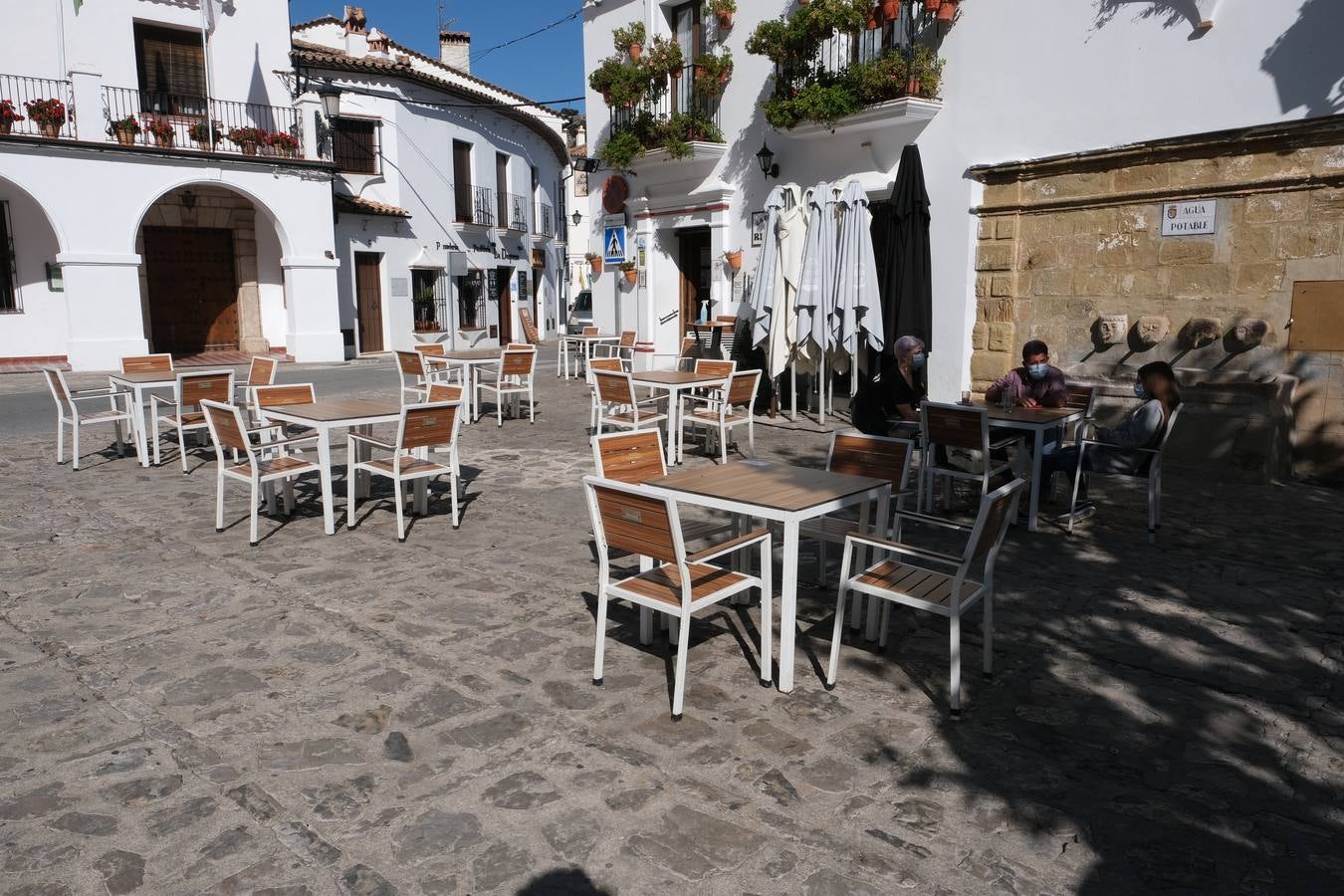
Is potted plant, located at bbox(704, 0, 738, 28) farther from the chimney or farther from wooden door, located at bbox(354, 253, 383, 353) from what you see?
the chimney

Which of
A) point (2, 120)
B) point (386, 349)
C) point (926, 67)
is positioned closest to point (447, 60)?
point (386, 349)

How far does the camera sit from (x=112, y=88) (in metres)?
17.9

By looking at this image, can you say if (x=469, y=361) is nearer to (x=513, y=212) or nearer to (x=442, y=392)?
(x=442, y=392)

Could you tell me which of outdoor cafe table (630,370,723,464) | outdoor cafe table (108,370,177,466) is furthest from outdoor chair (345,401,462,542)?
outdoor cafe table (108,370,177,466)

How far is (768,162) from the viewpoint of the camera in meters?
12.0

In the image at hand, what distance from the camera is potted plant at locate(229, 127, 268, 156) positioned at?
1852 centimetres

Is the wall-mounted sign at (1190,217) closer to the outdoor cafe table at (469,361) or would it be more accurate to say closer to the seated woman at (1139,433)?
the seated woman at (1139,433)

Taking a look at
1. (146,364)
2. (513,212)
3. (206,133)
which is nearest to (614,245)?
(146,364)

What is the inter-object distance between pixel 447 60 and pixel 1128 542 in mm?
30976

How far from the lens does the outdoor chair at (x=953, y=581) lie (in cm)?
333

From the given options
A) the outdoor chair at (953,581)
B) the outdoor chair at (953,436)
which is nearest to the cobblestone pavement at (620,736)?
the outdoor chair at (953,581)

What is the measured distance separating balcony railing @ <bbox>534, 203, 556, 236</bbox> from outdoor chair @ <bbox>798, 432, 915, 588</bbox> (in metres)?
27.0

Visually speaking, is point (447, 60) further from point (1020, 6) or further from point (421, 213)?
point (1020, 6)

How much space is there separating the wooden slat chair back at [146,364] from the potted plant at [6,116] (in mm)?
10810
